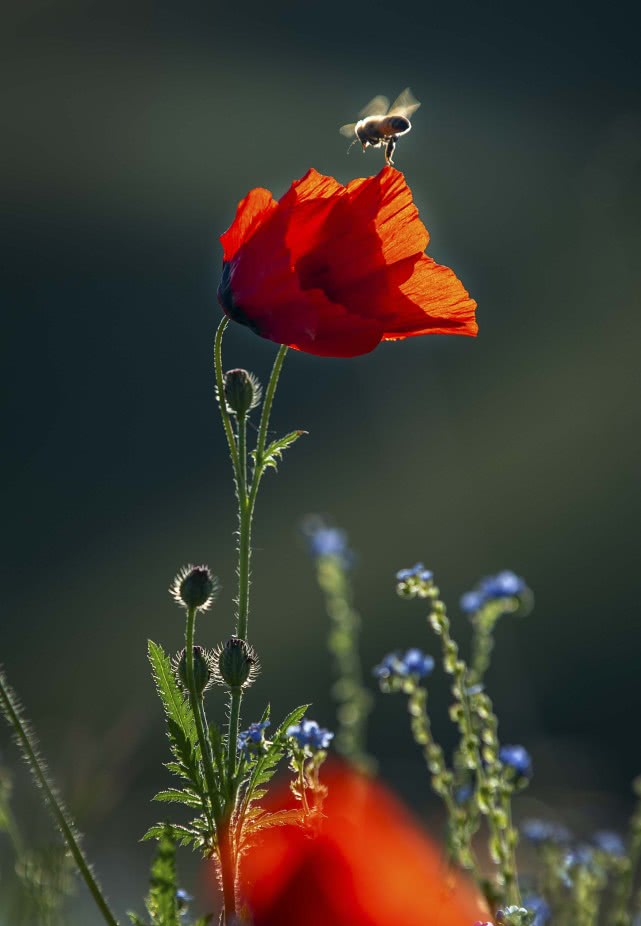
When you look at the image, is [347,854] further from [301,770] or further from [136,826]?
[136,826]

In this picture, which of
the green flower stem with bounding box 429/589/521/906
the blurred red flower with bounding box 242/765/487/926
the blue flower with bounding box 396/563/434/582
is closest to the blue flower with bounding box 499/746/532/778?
the green flower stem with bounding box 429/589/521/906

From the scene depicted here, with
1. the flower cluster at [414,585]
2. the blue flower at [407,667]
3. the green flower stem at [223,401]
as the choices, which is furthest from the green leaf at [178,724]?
the blue flower at [407,667]

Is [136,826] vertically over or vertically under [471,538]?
under

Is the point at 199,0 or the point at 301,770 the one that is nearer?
the point at 301,770

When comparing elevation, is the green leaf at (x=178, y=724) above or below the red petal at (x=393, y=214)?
below

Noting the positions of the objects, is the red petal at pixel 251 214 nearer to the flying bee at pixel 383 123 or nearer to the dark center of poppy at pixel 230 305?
the dark center of poppy at pixel 230 305

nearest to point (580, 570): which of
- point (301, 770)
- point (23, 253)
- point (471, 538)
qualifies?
point (471, 538)

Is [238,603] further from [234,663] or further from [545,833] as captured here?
[545,833]

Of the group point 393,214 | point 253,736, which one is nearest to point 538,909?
point 253,736
